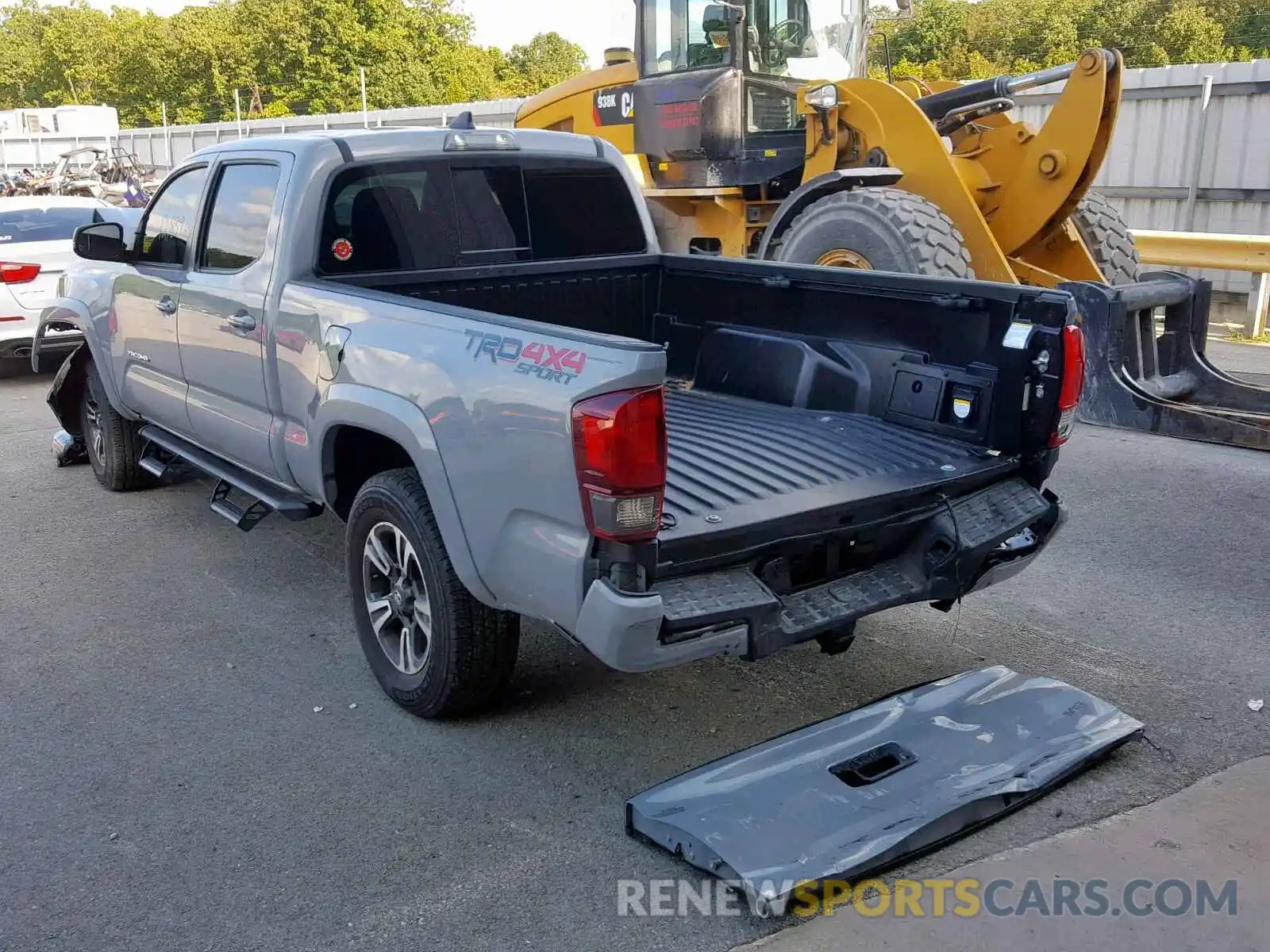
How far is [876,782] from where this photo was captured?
3639 millimetres

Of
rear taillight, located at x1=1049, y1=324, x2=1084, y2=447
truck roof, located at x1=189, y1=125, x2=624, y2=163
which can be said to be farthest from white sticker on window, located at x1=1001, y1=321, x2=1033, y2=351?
truck roof, located at x1=189, y1=125, x2=624, y2=163

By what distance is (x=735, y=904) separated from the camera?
3268 mm

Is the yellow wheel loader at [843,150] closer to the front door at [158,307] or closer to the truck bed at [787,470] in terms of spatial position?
the truck bed at [787,470]

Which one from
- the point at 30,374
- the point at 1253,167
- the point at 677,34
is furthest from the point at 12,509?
the point at 1253,167

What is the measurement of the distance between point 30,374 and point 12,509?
532 cm

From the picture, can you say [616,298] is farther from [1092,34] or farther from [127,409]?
[1092,34]

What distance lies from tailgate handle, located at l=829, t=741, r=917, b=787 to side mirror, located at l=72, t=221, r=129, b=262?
4515 mm

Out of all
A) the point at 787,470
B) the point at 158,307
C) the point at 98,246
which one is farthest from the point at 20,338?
the point at 787,470

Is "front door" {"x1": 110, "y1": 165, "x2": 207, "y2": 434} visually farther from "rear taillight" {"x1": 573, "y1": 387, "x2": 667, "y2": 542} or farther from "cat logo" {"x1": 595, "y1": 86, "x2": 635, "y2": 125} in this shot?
"cat logo" {"x1": 595, "y1": 86, "x2": 635, "y2": 125}

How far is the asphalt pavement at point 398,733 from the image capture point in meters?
3.31

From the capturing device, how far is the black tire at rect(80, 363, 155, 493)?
712cm

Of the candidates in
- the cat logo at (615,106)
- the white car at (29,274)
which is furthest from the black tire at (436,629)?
the cat logo at (615,106)

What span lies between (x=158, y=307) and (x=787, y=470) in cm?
352

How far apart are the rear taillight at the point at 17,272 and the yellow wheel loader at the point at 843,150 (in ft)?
17.4
